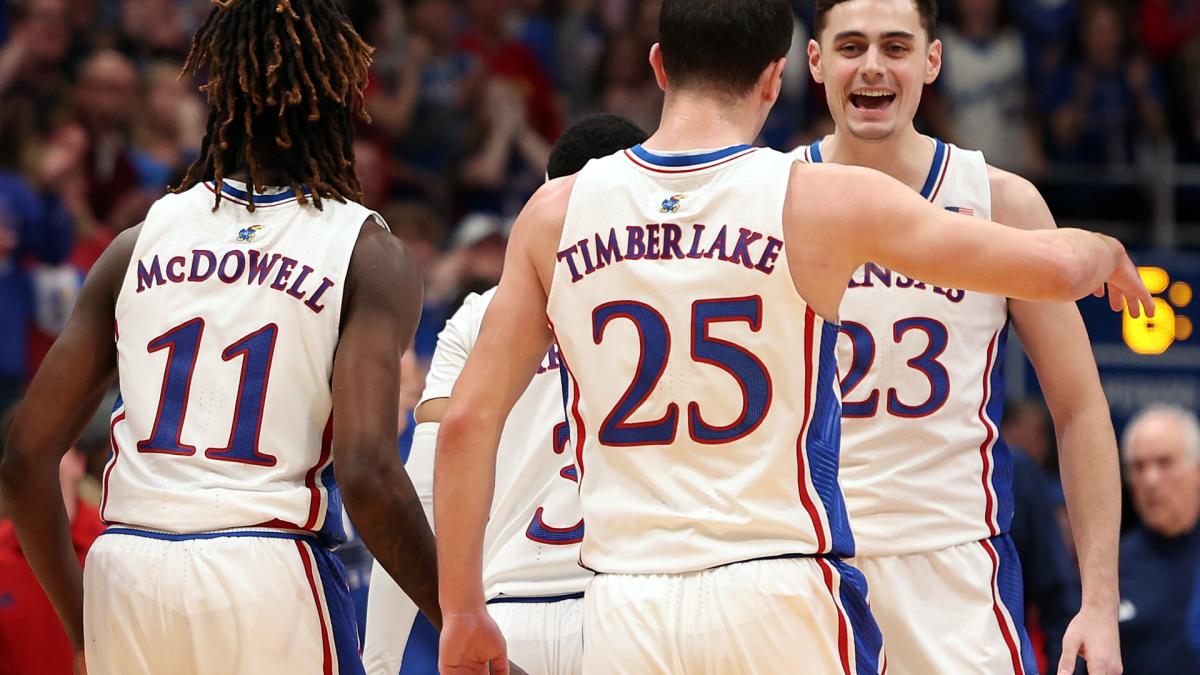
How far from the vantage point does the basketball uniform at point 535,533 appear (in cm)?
516

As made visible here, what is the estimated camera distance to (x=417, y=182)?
12.8 meters

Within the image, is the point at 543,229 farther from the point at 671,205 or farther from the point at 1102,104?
the point at 1102,104

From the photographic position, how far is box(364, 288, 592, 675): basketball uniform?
516cm

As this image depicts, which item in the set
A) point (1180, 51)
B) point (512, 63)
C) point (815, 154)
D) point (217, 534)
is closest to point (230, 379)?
point (217, 534)

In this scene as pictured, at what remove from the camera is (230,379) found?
4.38 m

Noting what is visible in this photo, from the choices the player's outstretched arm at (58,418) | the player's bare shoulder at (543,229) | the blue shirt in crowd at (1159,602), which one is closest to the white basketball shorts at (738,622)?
the player's bare shoulder at (543,229)

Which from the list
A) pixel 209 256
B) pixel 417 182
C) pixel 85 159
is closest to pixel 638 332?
pixel 209 256

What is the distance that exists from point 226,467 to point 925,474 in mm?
1978

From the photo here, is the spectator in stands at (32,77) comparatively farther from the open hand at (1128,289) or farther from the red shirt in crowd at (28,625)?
the open hand at (1128,289)

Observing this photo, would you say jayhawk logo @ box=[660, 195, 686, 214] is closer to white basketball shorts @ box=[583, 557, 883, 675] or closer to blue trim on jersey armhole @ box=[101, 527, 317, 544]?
white basketball shorts @ box=[583, 557, 883, 675]

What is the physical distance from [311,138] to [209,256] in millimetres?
442

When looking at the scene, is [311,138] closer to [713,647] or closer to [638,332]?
[638,332]

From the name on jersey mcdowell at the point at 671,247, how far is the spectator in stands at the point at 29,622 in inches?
136

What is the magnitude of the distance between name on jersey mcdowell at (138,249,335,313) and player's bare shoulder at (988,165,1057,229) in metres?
2.01
